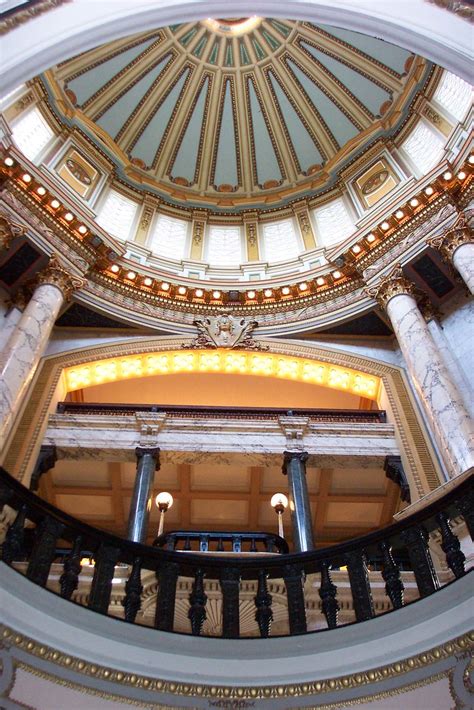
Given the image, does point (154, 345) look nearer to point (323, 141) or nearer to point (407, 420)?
point (407, 420)

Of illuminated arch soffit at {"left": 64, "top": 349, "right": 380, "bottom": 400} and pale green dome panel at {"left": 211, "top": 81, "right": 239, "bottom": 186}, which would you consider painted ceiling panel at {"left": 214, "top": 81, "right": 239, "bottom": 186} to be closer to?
pale green dome panel at {"left": 211, "top": 81, "right": 239, "bottom": 186}

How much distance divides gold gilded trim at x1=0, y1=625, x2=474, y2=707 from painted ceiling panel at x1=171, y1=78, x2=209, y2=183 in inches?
785

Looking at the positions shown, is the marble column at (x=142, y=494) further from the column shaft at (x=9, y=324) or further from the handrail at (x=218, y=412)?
the column shaft at (x=9, y=324)

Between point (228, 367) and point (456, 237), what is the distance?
6173 millimetres

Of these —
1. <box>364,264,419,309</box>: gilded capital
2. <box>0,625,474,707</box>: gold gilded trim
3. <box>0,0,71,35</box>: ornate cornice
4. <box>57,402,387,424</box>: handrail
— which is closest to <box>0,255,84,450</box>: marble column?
<box>57,402,387,424</box>: handrail

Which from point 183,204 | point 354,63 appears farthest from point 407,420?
point 354,63

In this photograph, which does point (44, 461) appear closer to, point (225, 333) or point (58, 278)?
point (58, 278)

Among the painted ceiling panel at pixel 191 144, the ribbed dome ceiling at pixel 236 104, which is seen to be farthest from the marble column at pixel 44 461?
the painted ceiling panel at pixel 191 144

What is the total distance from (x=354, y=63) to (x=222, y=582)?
20.8 metres

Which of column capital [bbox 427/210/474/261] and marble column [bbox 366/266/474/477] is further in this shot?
column capital [bbox 427/210/474/261]

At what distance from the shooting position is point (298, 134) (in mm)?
22297

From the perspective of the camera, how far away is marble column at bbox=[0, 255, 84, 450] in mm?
10125

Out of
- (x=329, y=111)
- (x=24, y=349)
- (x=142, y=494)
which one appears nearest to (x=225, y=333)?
(x=24, y=349)

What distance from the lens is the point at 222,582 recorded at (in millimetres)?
5168
